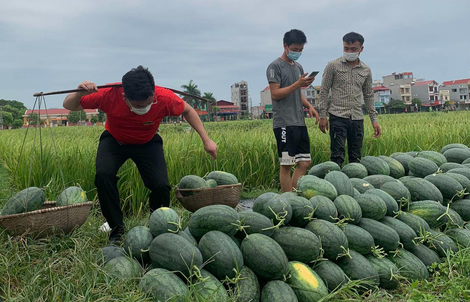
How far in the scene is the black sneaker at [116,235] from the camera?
299 cm

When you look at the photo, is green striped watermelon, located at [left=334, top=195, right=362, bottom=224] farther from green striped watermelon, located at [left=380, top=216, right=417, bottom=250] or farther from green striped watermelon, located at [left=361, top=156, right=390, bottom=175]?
green striped watermelon, located at [left=361, top=156, right=390, bottom=175]

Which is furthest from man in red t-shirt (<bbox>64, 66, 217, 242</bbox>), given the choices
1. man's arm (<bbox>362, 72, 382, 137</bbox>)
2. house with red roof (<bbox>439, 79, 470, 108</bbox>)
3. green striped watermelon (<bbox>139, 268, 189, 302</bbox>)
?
house with red roof (<bbox>439, 79, 470, 108</bbox>)

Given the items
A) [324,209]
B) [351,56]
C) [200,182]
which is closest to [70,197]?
[200,182]

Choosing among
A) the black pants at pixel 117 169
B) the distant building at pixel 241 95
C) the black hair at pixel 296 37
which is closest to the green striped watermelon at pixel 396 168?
the black hair at pixel 296 37

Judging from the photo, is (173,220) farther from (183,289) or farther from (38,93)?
(38,93)

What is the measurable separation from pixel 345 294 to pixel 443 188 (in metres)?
1.75

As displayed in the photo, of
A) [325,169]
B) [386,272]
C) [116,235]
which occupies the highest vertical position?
[325,169]

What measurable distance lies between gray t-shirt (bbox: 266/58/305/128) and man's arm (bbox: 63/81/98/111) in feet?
6.57

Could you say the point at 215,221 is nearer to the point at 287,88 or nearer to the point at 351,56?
the point at 287,88

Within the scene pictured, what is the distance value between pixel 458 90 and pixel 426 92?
28.1 feet

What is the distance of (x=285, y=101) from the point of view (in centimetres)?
430

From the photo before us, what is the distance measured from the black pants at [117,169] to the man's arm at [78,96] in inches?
13.9

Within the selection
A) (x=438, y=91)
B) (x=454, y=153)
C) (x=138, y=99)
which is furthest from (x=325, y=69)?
(x=438, y=91)

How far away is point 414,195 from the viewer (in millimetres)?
3318
